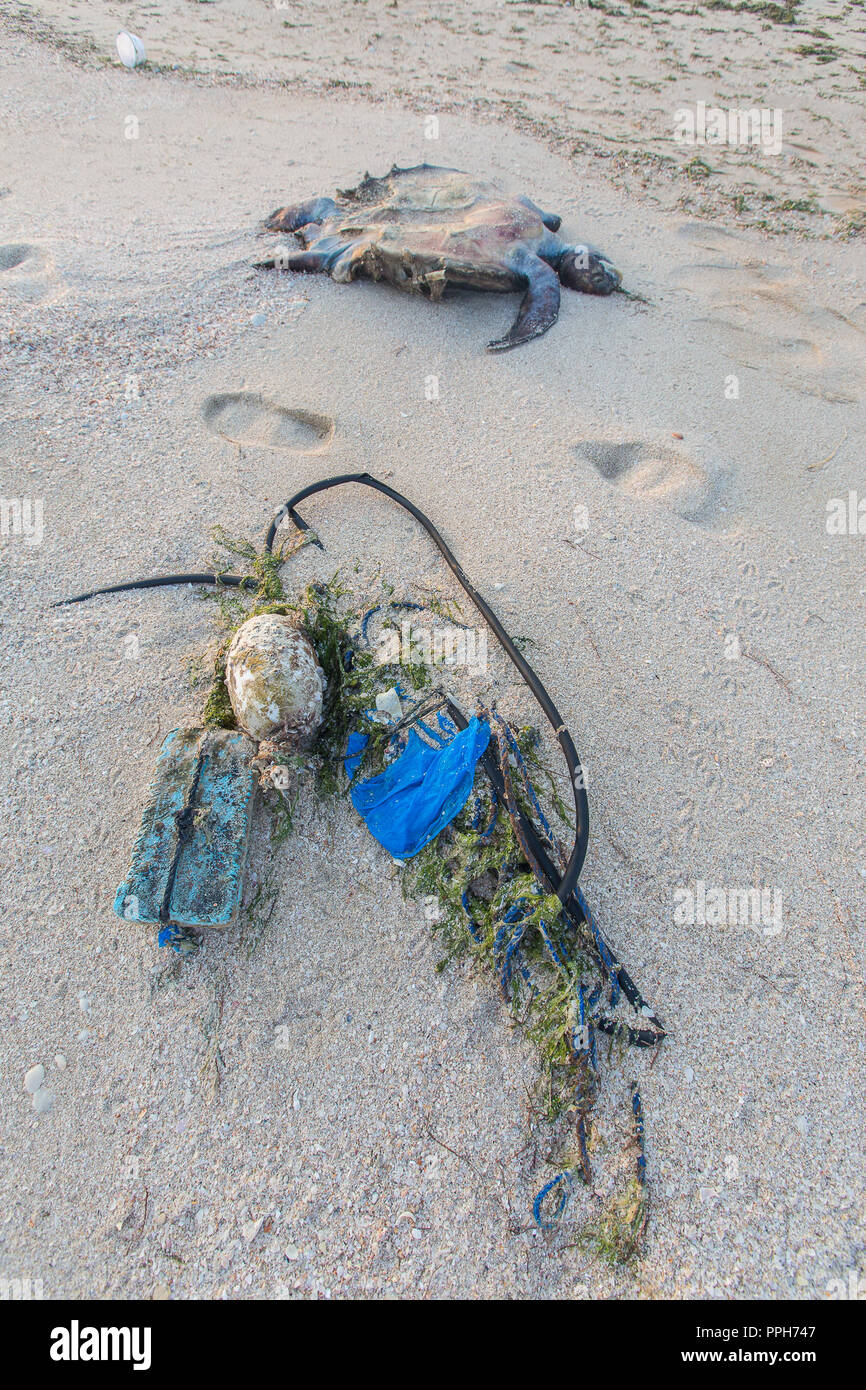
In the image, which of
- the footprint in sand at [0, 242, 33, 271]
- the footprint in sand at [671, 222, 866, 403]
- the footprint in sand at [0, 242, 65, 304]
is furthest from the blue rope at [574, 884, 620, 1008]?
the footprint in sand at [0, 242, 33, 271]

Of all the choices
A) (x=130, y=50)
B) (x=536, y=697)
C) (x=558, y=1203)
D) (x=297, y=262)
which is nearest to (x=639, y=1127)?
(x=558, y=1203)

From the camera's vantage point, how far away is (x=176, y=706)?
6.55ft

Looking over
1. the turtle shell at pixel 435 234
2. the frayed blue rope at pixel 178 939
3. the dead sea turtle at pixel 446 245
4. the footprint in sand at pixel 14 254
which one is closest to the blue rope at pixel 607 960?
the frayed blue rope at pixel 178 939

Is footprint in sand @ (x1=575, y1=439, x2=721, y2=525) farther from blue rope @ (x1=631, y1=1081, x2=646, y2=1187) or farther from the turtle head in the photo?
blue rope @ (x1=631, y1=1081, x2=646, y2=1187)

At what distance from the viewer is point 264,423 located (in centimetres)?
282

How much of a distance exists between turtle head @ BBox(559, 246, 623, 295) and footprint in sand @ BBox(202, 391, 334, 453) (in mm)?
1623

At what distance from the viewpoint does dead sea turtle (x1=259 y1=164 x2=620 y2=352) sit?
10.6 feet

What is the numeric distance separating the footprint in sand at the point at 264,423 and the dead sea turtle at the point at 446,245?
3.08 feet

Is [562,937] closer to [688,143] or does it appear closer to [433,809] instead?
[433,809]

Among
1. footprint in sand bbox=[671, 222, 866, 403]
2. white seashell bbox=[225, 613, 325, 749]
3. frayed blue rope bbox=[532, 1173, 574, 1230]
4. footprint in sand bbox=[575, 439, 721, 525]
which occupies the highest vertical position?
footprint in sand bbox=[671, 222, 866, 403]

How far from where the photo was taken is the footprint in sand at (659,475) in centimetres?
261

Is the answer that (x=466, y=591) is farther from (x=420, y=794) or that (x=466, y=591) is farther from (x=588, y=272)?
(x=588, y=272)

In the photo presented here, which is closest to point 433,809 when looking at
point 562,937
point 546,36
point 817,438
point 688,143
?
point 562,937

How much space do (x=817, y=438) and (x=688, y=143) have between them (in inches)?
124
